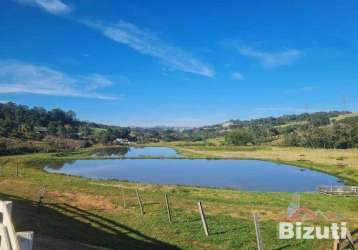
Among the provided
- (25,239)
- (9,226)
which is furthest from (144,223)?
(9,226)

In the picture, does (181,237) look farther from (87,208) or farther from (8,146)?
(8,146)

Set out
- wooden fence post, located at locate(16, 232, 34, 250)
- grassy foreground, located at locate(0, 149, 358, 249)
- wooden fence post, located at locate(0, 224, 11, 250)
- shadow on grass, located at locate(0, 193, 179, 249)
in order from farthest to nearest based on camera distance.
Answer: grassy foreground, located at locate(0, 149, 358, 249) < shadow on grass, located at locate(0, 193, 179, 249) < wooden fence post, located at locate(16, 232, 34, 250) < wooden fence post, located at locate(0, 224, 11, 250)

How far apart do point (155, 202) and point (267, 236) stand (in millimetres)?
13237

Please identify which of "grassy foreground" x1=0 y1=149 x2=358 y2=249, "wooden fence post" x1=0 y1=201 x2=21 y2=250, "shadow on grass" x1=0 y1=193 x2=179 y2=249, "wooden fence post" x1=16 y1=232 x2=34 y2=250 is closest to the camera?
"wooden fence post" x1=0 y1=201 x2=21 y2=250

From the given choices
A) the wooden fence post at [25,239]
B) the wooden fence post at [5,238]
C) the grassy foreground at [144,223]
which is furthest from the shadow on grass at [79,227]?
the wooden fence post at [5,238]

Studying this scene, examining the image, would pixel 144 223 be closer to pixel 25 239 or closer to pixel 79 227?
pixel 79 227

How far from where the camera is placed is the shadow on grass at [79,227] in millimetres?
18859

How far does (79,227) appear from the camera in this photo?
21578 millimetres

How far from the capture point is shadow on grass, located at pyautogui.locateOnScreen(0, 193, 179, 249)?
61.9ft

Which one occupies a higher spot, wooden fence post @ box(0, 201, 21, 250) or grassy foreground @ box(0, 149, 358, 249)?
wooden fence post @ box(0, 201, 21, 250)

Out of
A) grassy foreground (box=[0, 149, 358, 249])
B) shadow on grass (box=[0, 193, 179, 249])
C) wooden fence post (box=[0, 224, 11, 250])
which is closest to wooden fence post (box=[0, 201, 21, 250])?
wooden fence post (box=[0, 224, 11, 250])

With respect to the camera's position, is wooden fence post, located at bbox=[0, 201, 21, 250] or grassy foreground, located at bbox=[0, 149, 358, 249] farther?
grassy foreground, located at bbox=[0, 149, 358, 249]

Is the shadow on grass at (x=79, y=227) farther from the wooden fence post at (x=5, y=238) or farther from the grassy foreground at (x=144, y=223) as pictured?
the wooden fence post at (x=5, y=238)

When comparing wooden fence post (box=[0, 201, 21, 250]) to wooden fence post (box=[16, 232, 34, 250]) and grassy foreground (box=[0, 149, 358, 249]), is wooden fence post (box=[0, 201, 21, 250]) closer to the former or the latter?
wooden fence post (box=[16, 232, 34, 250])
